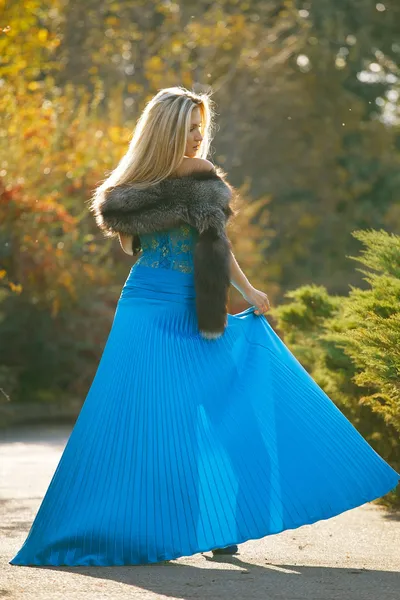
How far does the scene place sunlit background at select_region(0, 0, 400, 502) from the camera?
9.62 metres

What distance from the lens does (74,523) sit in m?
5.79

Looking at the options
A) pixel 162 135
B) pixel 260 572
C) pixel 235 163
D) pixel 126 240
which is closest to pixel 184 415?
pixel 260 572

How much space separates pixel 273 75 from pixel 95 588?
3174 centimetres

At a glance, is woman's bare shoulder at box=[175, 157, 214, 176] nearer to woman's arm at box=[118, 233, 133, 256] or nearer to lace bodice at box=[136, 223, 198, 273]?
lace bodice at box=[136, 223, 198, 273]

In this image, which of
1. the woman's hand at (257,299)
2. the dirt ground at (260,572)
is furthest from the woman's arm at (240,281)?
the dirt ground at (260,572)

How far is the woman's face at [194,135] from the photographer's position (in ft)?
20.5

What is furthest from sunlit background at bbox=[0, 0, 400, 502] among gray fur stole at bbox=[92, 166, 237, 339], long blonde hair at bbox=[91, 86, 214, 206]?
long blonde hair at bbox=[91, 86, 214, 206]

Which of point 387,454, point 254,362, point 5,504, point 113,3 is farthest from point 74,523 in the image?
point 113,3

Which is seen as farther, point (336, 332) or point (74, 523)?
Answer: point (336, 332)

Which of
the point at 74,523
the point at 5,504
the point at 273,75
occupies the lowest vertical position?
the point at 74,523

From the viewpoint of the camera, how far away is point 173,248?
6.36 meters

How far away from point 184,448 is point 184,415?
16cm

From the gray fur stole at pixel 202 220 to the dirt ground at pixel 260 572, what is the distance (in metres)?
1.10

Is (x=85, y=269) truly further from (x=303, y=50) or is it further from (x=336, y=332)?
(x=303, y=50)
